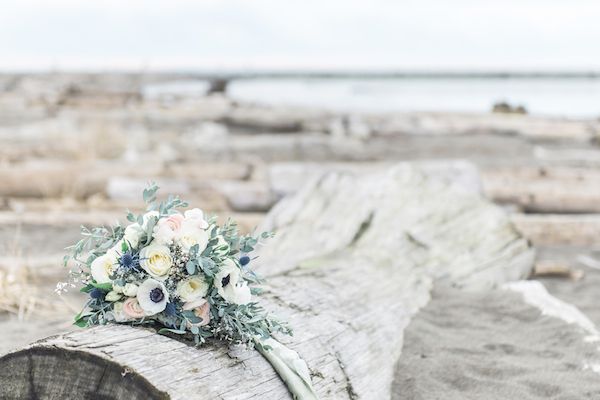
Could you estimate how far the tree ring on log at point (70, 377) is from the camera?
2.37m

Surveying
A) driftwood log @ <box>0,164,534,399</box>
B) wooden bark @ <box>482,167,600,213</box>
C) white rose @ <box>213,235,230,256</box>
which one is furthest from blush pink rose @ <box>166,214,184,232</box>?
wooden bark @ <box>482,167,600,213</box>

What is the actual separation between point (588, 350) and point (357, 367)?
1.41 meters

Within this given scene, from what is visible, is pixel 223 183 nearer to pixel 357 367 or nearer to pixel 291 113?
pixel 357 367

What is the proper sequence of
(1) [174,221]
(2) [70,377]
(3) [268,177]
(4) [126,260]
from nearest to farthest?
(2) [70,377], (4) [126,260], (1) [174,221], (3) [268,177]

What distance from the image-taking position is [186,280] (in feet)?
8.89

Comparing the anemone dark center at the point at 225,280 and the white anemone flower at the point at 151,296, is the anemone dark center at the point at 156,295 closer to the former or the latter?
the white anemone flower at the point at 151,296

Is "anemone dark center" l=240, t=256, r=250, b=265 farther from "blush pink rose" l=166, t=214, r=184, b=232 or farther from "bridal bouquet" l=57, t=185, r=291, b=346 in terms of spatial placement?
"blush pink rose" l=166, t=214, r=184, b=232

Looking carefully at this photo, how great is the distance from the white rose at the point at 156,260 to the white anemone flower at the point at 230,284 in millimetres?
177

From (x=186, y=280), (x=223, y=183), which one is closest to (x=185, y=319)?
(x=186, y=280)

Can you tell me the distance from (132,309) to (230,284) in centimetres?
34

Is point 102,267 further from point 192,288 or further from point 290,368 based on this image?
point 290,368

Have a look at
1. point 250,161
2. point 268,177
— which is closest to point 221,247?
point 268,177

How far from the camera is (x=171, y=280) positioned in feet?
8.89

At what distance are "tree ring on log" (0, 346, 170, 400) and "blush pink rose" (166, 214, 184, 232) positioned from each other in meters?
0.54
